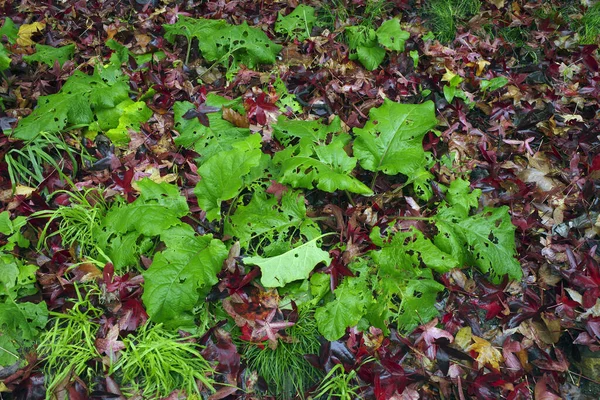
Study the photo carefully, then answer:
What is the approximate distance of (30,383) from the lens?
2.08 meters

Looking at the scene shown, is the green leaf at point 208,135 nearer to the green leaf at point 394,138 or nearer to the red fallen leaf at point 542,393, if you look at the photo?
the green leaf at point 394,138

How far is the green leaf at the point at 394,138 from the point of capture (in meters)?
2.52

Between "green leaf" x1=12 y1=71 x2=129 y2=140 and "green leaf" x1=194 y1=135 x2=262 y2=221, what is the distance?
1.00 meters

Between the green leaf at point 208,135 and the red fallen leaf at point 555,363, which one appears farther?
the green leaf at point 208,135

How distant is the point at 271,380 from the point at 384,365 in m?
0.55

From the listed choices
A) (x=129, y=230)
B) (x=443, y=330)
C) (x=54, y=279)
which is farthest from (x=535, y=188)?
(x=54, y=279)

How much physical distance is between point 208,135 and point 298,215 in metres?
0.84

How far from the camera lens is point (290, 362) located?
2.18 meters

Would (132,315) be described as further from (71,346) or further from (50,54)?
(50,54)

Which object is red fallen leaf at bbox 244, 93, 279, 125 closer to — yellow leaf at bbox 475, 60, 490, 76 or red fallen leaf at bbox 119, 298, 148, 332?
red fallen leaf at bbox 119, 298, 148, 332

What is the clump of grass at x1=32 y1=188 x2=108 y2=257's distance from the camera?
2.50m

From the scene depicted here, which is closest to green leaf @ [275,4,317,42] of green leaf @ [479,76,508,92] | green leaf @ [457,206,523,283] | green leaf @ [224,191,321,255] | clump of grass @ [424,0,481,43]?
clump of grass @ [424,0,481,43]

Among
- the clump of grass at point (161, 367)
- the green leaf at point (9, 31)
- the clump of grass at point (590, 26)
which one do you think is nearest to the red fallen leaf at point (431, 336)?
the clump of grass at point (161, 367)

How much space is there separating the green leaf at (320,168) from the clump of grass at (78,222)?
1.09 meters
